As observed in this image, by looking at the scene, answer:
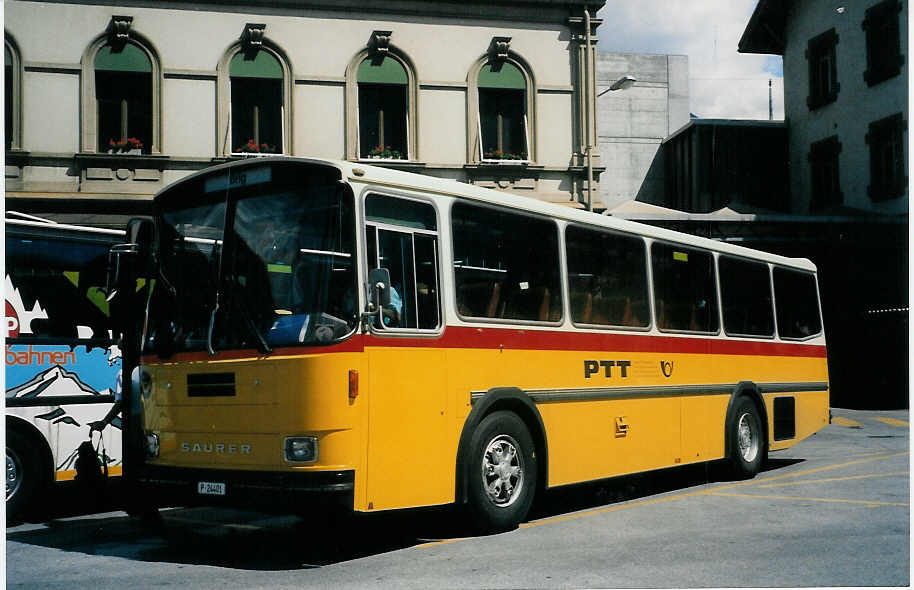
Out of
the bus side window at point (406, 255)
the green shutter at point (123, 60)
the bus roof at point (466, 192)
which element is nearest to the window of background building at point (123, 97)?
the green shutter at point (123, 60)

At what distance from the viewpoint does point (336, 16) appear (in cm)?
1981

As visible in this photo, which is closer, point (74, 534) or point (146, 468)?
point (146, 468)

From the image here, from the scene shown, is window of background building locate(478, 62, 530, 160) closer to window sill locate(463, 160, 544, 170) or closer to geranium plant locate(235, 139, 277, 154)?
window sill locate(463, 160, 544, 170)

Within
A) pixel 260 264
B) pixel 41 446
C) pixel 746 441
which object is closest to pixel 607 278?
pixel 746 441

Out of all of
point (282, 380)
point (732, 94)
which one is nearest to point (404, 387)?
point (282, 380)

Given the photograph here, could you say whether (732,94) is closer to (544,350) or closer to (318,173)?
(544,350)

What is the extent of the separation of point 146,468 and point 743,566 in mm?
4374

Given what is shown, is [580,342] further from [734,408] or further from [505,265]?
[734,408]

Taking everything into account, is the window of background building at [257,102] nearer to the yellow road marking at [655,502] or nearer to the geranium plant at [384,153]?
the geranium plant at [384,153]

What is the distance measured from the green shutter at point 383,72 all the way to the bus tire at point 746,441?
1054 centimetres

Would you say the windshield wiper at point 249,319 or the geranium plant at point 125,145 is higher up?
the geranium plant at point 125,145

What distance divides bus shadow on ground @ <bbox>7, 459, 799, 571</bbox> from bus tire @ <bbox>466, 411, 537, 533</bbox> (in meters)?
0.20

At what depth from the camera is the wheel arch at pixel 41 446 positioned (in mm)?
8906

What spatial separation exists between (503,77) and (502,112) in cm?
70
